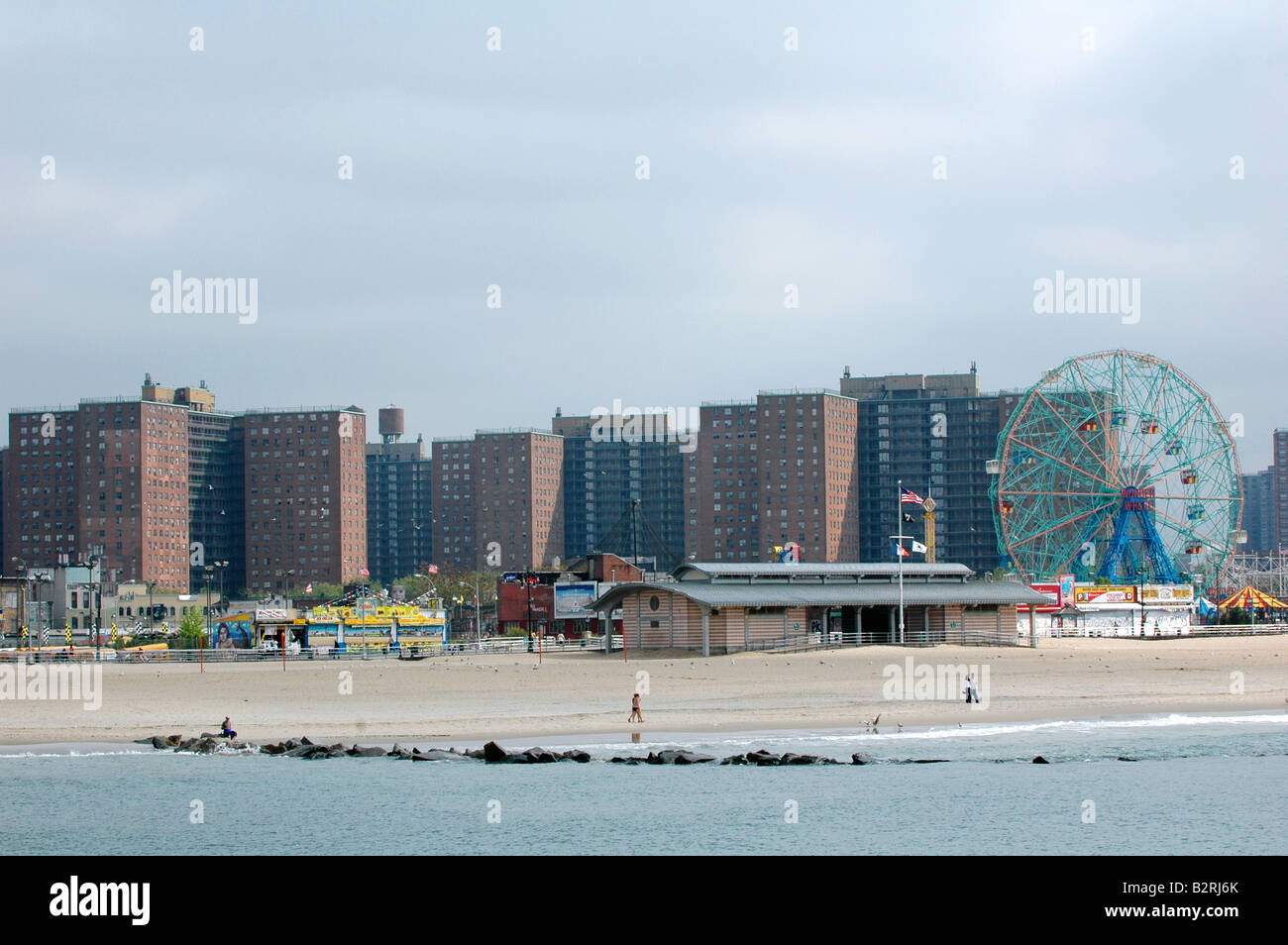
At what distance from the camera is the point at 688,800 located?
3428 cm

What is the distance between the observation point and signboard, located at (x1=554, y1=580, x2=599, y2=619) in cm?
10500

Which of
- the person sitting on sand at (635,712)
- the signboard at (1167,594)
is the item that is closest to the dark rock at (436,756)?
the person sitting on sand at (635,712)

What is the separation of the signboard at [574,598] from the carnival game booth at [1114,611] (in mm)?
34026

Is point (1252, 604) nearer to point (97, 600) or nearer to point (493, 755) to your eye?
point (97, 600)

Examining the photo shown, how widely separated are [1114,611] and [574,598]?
43.1 metres

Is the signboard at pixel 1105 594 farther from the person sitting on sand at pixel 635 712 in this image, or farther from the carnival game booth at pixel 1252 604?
the person sitting on sand at pixel 635 712

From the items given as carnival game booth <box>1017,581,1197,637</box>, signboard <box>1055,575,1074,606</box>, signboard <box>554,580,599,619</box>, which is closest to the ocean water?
signboard <box>554,580,599,619</box>

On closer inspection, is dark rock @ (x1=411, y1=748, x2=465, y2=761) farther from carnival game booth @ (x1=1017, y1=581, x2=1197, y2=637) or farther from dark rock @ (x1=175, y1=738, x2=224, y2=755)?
carnival game booth @ (x1=1017, y1=581, x2=1197, y2=637)

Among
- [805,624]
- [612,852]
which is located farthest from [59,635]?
[612,852]

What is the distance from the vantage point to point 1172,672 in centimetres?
6788

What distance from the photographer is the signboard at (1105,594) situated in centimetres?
11106

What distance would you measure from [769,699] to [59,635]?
105 metres

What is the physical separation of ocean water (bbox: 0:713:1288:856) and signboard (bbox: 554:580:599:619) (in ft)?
199
